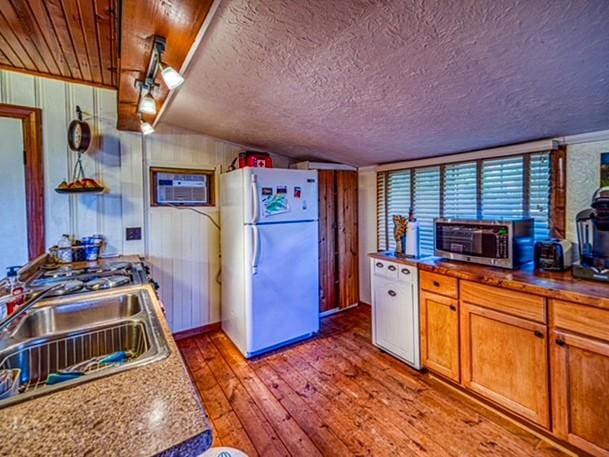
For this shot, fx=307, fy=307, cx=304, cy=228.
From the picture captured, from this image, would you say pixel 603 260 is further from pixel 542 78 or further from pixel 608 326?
pixel 542 78

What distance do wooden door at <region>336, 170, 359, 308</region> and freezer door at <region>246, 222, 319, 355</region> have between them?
776mm

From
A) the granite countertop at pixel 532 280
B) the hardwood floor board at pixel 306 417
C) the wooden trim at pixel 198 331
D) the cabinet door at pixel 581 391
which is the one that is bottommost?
the hardwood floor board at pixel 306 417

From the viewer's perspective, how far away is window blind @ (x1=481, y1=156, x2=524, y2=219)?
8.06 ft

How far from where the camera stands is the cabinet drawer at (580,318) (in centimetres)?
150

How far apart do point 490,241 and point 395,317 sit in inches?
39.1

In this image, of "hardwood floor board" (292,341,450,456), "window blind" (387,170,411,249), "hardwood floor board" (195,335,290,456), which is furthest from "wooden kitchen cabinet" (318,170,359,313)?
"hardwood floor board" (195,335,290,456)

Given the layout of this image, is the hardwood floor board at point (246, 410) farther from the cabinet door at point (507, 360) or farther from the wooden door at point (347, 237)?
the wooden door at point (347, 237)

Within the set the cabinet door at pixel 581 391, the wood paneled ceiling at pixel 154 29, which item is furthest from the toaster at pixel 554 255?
the wood paneled ceiling at pixel 154 29

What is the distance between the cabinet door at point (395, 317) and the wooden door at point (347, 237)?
1.03m

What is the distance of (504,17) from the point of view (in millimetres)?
1153

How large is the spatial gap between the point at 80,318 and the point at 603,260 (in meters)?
2.78

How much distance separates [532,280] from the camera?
71.5 inches

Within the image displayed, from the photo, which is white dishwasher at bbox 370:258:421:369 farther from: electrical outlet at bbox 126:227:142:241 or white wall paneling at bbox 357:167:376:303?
electrical outlet at bbox 126:227:142:241

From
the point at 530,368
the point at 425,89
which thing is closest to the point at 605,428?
the point at 530,368
